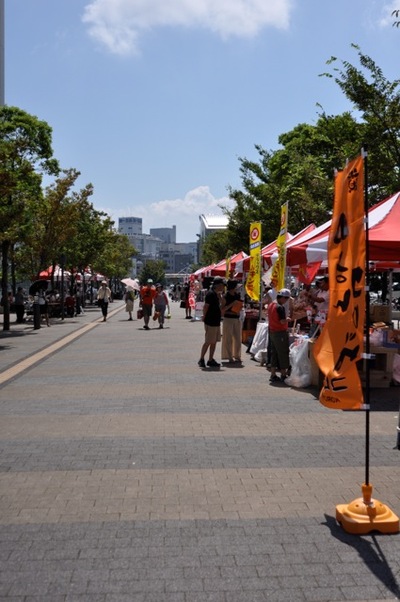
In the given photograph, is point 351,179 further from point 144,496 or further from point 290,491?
point 144,496

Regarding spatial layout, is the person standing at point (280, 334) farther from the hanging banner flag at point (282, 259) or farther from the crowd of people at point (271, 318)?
the hanging banner flag at point (282, 259)

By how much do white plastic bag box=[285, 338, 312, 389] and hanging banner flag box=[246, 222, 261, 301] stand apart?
12.3ft

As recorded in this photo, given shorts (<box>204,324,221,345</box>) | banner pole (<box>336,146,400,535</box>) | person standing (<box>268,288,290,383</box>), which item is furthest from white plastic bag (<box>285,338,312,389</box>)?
banner pole (<box>336,146,400,535</box>)

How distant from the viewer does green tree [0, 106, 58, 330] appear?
18.8 m

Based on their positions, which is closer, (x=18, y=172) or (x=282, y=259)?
(x=282, y=259)

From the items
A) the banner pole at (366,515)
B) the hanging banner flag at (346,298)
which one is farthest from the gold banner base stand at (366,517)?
the hanging banner flag at (346,298)

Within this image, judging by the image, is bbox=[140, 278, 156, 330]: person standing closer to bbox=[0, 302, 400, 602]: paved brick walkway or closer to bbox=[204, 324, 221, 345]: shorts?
bbox=[204, 324, 221, 345]: shorts

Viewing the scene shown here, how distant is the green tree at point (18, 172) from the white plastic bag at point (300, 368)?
10.5 m

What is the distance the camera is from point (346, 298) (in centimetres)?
462

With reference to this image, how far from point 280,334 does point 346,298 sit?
6106 millimetres

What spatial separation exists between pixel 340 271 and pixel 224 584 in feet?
7.64

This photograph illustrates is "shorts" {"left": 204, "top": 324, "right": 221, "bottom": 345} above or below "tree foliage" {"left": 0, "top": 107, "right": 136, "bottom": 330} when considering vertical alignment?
below

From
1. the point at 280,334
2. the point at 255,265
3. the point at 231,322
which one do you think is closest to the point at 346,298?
the point at 280,334

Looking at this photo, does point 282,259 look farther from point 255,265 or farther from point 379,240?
point 379,240
